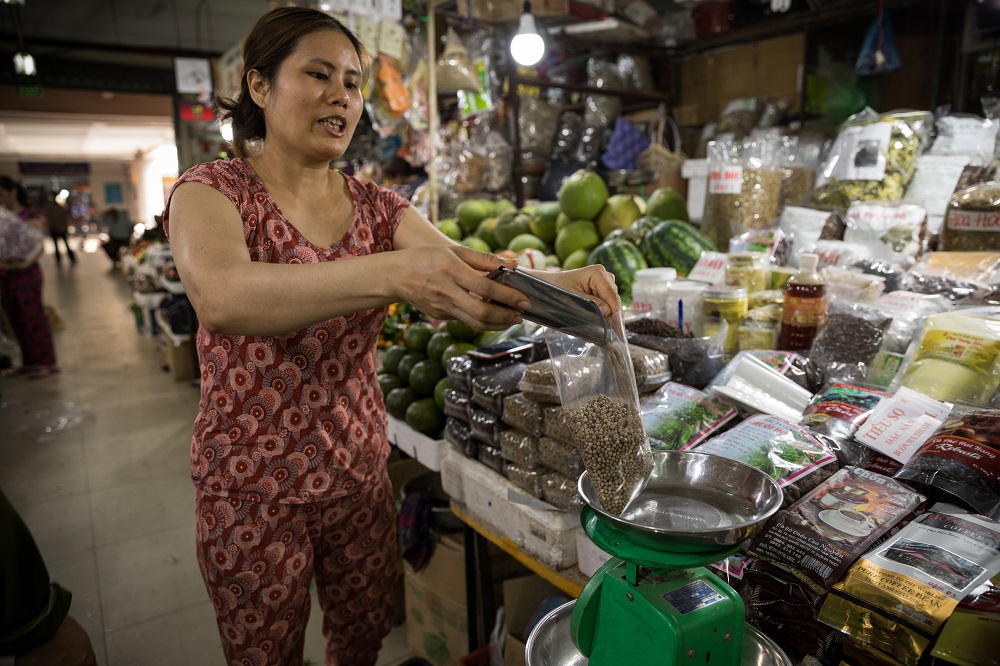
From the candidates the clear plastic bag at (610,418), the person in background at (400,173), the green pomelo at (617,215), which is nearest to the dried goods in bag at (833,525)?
the clear plastic bag at (610,418)

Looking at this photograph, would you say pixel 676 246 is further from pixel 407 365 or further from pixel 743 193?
pixel 407 365

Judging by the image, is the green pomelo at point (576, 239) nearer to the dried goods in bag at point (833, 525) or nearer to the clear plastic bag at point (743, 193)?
the clear plastic bag at point (743, 193)

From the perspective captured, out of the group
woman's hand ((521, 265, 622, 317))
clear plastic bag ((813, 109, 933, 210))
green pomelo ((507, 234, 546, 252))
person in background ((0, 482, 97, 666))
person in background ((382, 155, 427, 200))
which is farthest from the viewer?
person in background ((382, 155, 427, 200))

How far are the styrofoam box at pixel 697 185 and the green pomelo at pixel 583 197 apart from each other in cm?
36

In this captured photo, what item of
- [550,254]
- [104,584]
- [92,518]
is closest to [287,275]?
[550,254]

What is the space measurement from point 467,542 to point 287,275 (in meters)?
1.13

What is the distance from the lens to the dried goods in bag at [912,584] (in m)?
0.76

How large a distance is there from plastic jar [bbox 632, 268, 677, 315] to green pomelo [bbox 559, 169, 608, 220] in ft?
2.96

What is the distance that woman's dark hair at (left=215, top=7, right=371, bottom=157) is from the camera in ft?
3.90

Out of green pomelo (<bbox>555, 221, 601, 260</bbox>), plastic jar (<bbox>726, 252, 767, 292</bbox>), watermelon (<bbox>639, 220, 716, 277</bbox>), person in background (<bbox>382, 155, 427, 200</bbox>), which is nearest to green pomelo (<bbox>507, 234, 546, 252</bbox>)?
green pomelo (<bbox>555, 221, 601, 260</bbox>)

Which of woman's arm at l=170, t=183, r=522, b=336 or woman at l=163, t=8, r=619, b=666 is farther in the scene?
woman at l=163, t=8, r=619, b=666

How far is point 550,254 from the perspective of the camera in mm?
2801

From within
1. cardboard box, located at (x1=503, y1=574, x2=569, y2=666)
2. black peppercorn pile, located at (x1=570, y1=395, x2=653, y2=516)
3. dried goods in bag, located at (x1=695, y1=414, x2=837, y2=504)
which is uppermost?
black peppercorn pile, located at (x1=570, y1=395, x2=653, y2=516)

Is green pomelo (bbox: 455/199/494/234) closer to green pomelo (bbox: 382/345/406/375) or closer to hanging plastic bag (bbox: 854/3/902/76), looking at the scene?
green pomelo (bbox: 382/345/406/375)
